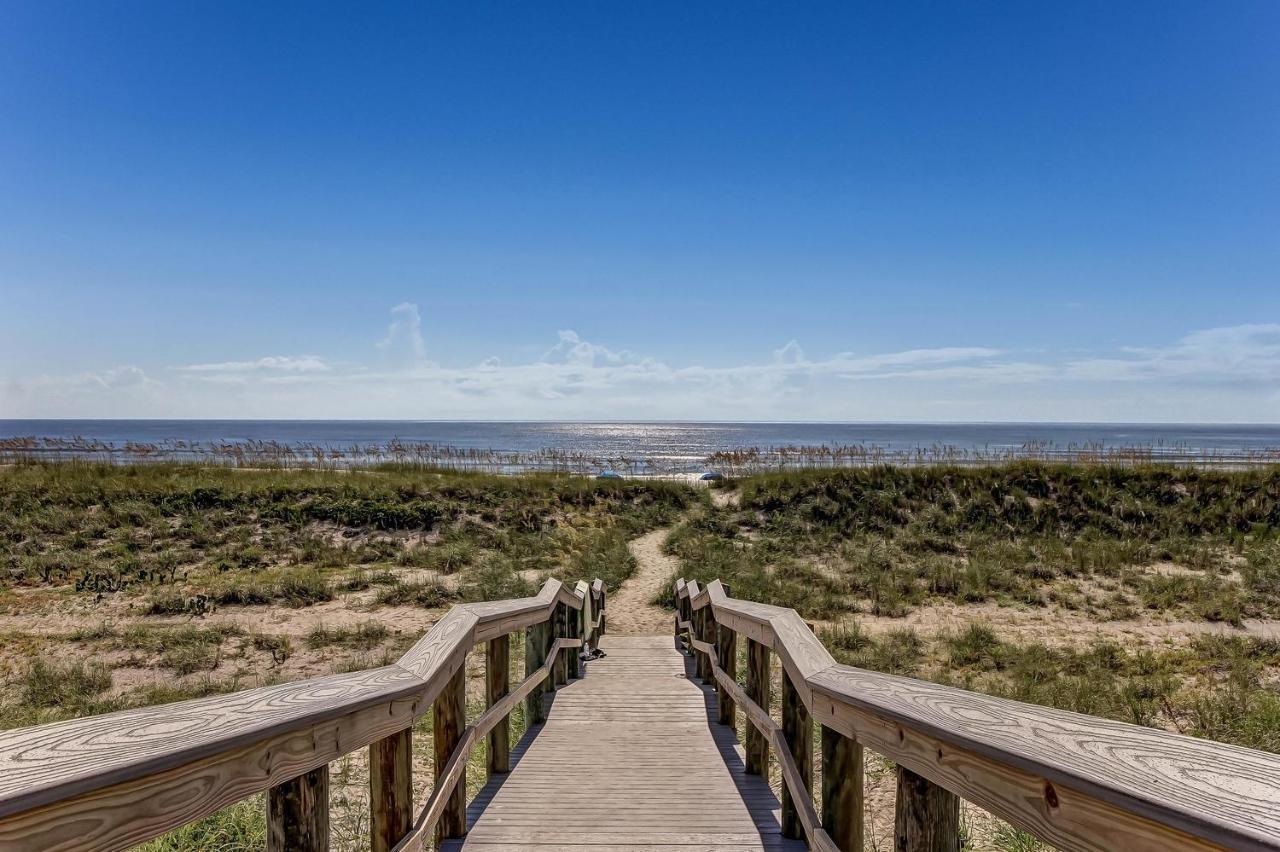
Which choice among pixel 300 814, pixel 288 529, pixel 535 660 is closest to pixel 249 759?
pixel 300 814

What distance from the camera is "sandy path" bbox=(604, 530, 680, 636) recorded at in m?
11.9

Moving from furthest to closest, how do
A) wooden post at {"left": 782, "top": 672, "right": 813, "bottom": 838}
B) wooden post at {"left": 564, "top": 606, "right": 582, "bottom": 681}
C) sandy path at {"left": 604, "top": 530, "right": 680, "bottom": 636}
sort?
sandy path at {"left": 604, "top": 530, "right": 680, "bottom": 636}
wooden post at {"left": 564, "top": 606, "right": 582, "bottom": 681}
wooden post at {"left": 782, "top": 672, "right": 813, "bottom": 838}

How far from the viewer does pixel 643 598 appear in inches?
531

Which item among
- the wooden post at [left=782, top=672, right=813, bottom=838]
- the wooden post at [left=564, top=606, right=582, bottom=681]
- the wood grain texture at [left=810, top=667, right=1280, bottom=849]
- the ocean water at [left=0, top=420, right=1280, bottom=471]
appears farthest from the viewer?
the ocean water at [left=0, top=420, right=1280, bottom=471]

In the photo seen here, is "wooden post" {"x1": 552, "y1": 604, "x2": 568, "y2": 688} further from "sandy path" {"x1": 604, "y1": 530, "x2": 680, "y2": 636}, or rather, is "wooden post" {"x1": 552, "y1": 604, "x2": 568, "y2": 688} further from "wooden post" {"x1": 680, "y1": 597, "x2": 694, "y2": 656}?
"sandy path" {"x1": 604, "y1": 530, "x2": 680, "y2": 636}

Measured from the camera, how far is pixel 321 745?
5.93 feet

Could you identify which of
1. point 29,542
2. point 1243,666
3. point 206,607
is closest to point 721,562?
point 1243,666

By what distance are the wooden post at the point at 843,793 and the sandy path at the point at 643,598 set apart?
939cm

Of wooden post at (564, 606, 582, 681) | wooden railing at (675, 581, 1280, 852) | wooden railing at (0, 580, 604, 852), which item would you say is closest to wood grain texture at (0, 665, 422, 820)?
wooden railing at (0, 580, 604, 852)

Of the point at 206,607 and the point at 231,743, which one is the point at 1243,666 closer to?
the point at 231,743

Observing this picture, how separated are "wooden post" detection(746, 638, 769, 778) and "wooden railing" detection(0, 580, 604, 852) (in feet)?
5.37

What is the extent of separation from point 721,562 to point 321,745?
13672 millimetres

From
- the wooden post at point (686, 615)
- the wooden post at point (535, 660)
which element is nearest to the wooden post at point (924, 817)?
the wooden post at point (535, 660)

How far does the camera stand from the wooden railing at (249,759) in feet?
3.90
